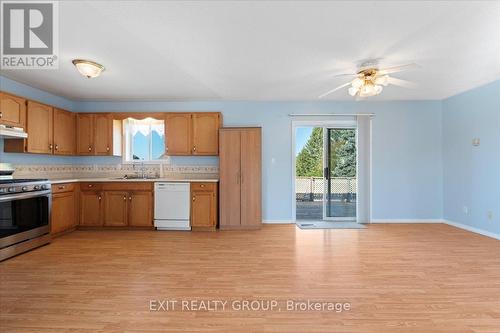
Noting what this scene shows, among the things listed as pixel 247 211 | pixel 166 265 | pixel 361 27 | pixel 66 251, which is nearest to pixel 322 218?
pixel 247 211

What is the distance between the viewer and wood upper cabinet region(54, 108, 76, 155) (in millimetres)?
4433

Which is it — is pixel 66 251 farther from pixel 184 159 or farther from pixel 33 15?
pixel 33 15

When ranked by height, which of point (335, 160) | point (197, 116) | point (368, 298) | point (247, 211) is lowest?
point (368, 298)

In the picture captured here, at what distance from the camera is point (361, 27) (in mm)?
2428

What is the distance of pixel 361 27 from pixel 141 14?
2.05 meters

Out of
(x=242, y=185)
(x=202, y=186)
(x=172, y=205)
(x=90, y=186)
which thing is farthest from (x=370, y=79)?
(x=90, y=186)

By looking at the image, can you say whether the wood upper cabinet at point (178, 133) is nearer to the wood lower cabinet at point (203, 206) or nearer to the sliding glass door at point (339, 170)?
the wood lower cabinet at point (203, 206)

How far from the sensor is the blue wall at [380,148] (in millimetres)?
5152

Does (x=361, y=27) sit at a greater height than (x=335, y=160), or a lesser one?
greater

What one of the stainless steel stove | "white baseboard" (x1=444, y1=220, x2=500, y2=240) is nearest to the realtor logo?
the stainless steel stove

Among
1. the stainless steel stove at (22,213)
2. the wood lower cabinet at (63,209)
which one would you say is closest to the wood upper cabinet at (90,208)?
the wood lower cabinet at (63,209)

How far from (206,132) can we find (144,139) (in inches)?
56.9

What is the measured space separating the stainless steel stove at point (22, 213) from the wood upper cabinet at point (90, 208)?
0.82 m

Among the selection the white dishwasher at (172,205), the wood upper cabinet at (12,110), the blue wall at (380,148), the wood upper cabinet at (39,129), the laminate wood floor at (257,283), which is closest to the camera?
the laminate wood floor at (257,283)
